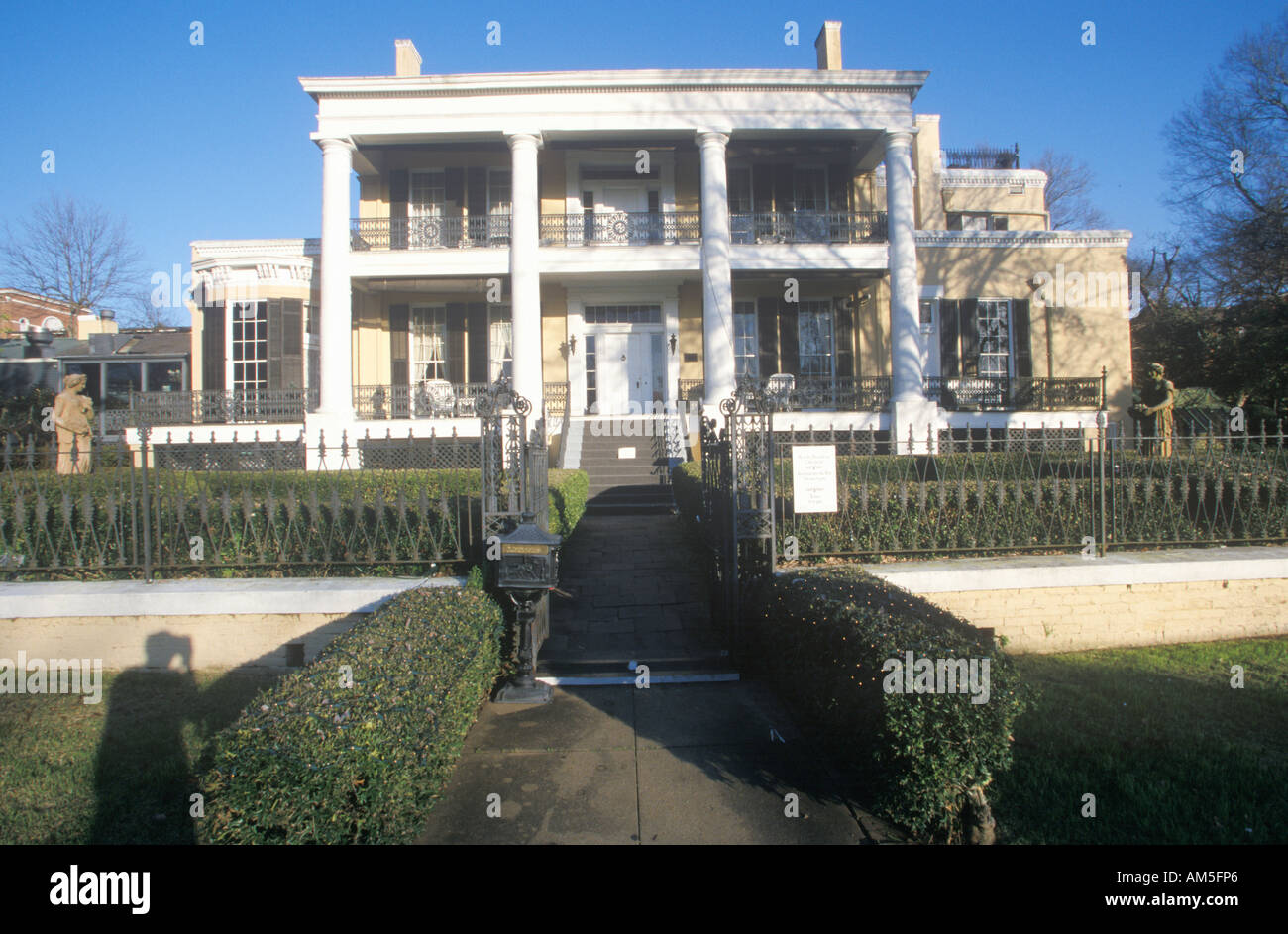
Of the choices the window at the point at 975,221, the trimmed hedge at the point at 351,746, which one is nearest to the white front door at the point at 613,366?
the window at the point at 975,221

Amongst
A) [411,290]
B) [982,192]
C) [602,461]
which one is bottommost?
[602,461]

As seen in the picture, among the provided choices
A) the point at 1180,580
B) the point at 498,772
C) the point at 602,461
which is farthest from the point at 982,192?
the point at 498,772

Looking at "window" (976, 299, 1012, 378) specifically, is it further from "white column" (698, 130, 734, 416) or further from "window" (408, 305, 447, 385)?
"window" (408, 305, 447, 385)

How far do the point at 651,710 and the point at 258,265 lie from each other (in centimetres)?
1730

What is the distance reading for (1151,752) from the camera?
4492 millimetres

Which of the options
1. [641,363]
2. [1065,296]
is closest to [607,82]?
[641,363]

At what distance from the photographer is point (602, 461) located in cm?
1535

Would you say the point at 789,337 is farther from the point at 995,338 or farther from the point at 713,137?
the point at 713,137

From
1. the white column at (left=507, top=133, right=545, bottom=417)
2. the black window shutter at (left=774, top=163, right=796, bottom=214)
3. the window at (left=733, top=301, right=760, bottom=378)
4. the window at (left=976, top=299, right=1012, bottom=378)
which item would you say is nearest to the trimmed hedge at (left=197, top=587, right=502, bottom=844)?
the white column at (left=507, top=133, right=545, bottom=417)

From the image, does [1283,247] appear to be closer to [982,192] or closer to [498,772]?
[982,192]

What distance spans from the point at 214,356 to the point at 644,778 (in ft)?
59.3

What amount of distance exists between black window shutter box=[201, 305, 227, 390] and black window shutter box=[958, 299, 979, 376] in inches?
714

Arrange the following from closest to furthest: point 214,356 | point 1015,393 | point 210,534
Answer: point 210,534, point 214,356, point 1015,393

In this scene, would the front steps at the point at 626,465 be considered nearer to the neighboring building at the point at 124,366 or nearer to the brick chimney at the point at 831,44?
the brick chimney at the point at 831,44
